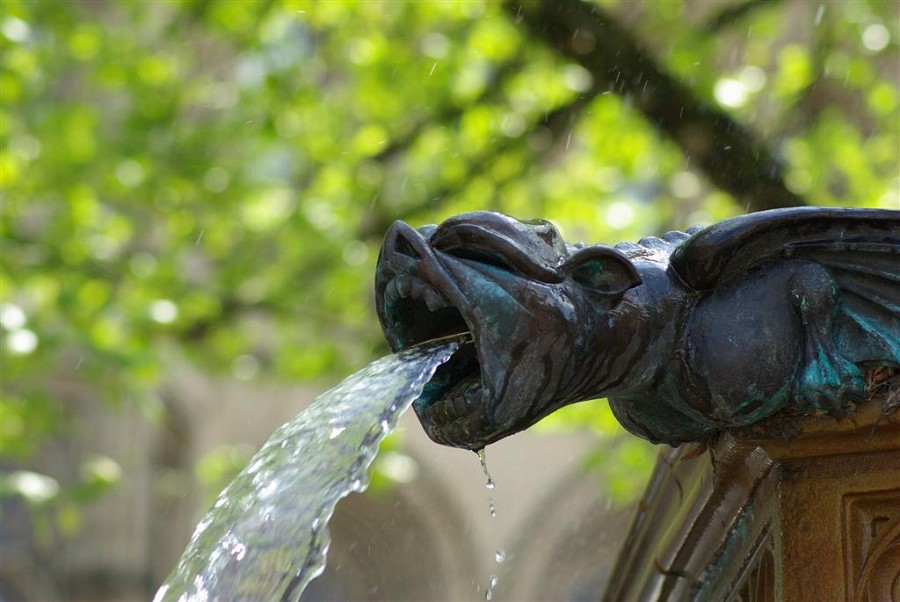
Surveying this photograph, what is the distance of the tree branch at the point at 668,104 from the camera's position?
421 centimetres

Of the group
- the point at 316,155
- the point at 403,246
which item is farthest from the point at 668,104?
the point at 403,246

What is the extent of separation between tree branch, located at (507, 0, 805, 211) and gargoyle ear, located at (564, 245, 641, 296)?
9.21 feet

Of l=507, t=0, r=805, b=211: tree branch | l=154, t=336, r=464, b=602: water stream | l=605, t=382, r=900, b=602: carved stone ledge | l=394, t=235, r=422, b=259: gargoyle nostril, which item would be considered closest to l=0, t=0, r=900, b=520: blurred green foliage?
l=507, t=0, r=805, b=211: tree branch

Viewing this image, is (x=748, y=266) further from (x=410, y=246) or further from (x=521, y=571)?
(x=521, y=571)

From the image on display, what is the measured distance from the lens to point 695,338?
4.49 feet

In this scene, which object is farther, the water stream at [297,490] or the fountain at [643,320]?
the water stream at [297,490]

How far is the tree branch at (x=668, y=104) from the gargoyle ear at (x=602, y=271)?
9.21 ft

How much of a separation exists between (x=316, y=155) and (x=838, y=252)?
222 inches

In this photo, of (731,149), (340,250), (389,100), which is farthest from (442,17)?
(731,149)

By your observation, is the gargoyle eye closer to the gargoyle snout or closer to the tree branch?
the gargoyle snout

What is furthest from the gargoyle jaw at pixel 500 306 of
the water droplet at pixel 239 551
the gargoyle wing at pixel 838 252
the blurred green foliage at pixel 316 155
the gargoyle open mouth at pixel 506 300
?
the blurred green foliage at pixel 316 155

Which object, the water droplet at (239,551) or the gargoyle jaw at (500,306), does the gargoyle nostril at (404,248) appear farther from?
the water droplet at (239,551)

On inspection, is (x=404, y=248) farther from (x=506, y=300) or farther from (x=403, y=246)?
(x=506, y=300)

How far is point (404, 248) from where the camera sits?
1.37 m
